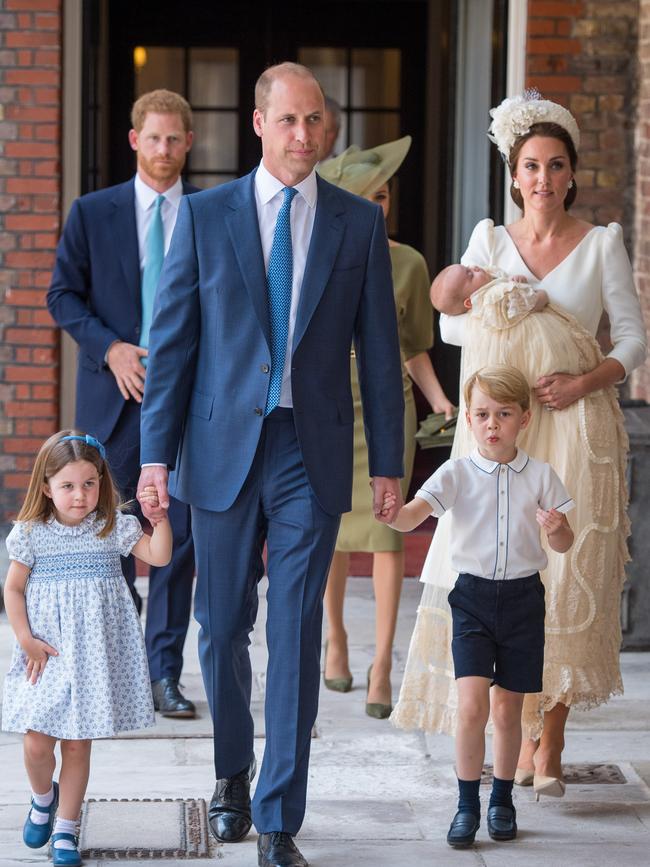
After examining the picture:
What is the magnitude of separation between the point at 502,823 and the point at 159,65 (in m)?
7.89

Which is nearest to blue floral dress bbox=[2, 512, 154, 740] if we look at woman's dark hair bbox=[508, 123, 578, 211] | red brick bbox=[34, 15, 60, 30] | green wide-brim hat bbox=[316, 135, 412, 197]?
woman's dark hair bbox=[508, 123, 578, 211]

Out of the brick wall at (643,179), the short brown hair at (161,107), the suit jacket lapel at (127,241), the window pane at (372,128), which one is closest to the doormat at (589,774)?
the suit jacket lapel at (127,241)

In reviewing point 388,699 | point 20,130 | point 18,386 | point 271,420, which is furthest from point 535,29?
point 271,420

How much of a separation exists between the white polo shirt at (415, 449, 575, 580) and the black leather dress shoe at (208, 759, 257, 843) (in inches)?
29.4

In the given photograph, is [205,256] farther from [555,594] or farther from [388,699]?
[388,699]

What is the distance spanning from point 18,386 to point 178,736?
9.96 ft

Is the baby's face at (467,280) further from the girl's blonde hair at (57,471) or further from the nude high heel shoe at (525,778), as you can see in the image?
the nude high heel shoe at (525,778)

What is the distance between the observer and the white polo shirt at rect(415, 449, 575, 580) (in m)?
3.80

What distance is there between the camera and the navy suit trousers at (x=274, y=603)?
3623 millimetres

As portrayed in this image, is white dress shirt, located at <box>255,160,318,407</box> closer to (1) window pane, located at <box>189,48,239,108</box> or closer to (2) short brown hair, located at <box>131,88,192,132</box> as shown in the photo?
(2) short brown hair, located at <box>131,88,192,132</box>

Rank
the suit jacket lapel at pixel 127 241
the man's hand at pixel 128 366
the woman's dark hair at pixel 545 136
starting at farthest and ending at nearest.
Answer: the suit jacket lapel at pixel 127 241, the man's hand at pixel 128 366, the woman's dark hair at pixel 545 136

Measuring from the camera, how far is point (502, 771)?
152 inches

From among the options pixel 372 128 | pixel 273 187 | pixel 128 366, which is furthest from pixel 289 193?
pixel 372 128

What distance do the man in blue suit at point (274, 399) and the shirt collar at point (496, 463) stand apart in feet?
0.69
